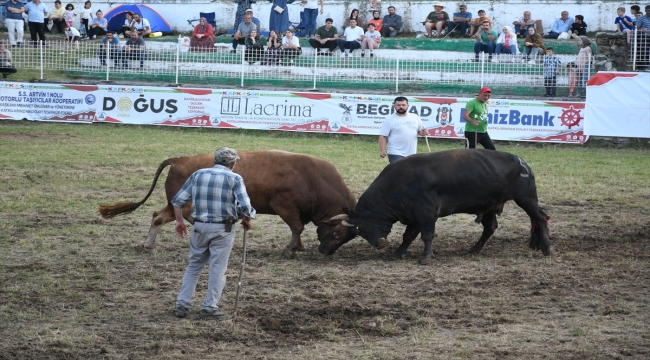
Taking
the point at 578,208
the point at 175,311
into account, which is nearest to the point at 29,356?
the point at 175,311

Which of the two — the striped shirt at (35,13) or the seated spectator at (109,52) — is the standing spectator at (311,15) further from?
the striped shirt at (35,13)

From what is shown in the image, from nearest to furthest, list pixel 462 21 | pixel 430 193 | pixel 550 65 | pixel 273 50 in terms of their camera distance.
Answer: pixel 430 193
pixel 550 65
pixel 273 50
pixel 462 21

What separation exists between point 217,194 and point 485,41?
59.4ft

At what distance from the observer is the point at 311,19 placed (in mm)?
28531

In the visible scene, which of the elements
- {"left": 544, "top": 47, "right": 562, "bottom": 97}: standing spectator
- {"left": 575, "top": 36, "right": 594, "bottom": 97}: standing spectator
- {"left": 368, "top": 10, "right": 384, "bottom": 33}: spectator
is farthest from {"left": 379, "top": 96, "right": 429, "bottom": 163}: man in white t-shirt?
{"left": 368, "top": 10, "right": 384, "bottom": 33}: spectator

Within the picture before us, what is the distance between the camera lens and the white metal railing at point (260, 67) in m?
22.8

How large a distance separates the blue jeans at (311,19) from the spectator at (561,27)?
753 cm

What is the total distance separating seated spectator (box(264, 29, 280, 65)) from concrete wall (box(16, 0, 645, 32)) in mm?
5218

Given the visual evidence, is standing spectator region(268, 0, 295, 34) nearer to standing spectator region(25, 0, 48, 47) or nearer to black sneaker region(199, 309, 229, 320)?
standing spectator region(25, 0, 48, 47)

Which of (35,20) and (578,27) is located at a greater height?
(578,27)

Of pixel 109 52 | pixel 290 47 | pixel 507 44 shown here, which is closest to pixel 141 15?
pixel 109 52

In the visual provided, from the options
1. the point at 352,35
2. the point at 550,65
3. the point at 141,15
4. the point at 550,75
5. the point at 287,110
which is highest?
the point at 141,15

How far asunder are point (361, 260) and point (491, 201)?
1747mm

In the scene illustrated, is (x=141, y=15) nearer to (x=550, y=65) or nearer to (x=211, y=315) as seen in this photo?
(x=550, y=65)
